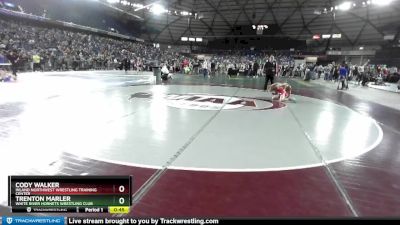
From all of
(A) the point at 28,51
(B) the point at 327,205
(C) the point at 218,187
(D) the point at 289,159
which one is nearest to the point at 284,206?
(B) the point at 327,205

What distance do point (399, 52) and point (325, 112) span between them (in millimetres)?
37036

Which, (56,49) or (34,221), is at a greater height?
(56,49)

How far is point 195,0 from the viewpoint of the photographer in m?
46.1

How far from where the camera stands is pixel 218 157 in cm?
434

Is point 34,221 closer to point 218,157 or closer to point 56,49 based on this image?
point 218,157
